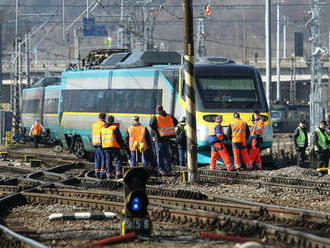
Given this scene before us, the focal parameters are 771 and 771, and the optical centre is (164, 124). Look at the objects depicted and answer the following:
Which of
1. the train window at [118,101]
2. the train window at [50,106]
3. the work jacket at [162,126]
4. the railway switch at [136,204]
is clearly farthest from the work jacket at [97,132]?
the train window at [50,106]

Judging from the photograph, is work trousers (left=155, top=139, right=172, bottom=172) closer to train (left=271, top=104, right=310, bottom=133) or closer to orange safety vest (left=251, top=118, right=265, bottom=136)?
orange safety vest (left=251, top=118, right=265, bottom=136)

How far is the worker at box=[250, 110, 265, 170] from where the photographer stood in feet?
67.6

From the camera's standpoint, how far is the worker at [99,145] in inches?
688

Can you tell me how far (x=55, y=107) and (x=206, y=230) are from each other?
25496 millimetres

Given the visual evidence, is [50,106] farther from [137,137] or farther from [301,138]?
→ [137,137]

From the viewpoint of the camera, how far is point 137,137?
1755cm

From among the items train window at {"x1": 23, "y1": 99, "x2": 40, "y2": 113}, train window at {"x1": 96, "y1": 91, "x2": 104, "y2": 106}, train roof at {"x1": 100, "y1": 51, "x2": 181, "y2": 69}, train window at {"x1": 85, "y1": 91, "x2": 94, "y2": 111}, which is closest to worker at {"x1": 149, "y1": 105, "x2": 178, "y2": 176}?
train roof at {"x1": 100, "y1": 51, "x2": 181, "y2": 69}

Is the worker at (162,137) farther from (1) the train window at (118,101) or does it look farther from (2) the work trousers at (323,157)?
(1) the train window at (118,101)

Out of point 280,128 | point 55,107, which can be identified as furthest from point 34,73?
point 55,107

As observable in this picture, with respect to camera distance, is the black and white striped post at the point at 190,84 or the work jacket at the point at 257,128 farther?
the work jacket at the point at 257,128

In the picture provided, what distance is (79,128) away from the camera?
25641 millimetres

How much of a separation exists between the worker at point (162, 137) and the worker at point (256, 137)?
120 inches

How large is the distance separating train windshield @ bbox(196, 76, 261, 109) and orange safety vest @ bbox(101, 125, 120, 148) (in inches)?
168

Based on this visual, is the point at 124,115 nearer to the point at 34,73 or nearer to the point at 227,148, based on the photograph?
the point at 227,148
